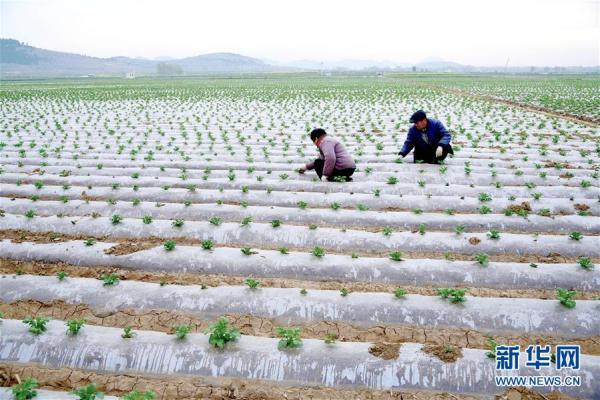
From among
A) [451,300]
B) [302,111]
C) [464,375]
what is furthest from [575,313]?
[302,111]

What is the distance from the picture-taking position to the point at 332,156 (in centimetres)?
825

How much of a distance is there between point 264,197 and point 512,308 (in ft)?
16.1

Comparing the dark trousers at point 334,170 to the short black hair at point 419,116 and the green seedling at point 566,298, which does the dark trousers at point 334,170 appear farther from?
the green seedling at point 566,298

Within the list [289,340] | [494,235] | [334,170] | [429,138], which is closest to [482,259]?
[494,235]

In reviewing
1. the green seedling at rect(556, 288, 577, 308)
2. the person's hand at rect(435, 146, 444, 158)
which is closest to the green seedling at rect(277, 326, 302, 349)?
the green seedling at rect(556, 288, 577, 308)

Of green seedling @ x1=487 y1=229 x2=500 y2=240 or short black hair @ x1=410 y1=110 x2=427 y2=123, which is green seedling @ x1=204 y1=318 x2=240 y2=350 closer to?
green seedling @ x1=487 y1=229 x2=500 y2=240

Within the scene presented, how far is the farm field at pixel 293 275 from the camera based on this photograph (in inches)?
153

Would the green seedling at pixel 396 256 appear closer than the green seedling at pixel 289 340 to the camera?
No

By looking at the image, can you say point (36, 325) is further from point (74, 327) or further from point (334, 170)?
point (334, 170)

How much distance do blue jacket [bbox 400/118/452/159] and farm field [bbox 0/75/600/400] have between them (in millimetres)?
511

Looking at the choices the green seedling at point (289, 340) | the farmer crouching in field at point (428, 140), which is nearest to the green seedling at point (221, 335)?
the green seedling at point (289, 340)

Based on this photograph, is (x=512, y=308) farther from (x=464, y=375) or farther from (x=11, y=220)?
(x=11, y=220)

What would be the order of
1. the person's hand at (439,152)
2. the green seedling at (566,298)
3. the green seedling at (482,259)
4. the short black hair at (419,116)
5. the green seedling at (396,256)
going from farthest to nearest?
the person's hand at (439,152) < the short black hair at (419,116) < the green seedling at (396,256) < the green seedling at (482,259) < the green seedling at (566,298)

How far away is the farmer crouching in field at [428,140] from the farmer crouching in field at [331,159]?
188cm
